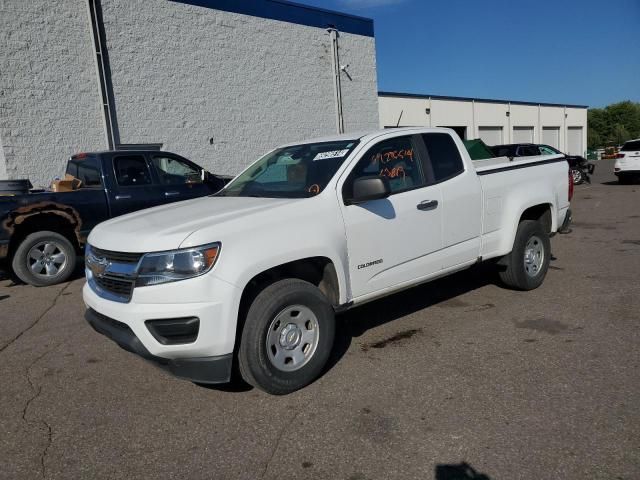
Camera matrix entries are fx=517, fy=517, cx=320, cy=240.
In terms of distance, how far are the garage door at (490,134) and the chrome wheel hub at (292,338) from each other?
3216 cm

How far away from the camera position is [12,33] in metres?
11.2

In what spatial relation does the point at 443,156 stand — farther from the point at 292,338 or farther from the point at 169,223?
the point at 169,223

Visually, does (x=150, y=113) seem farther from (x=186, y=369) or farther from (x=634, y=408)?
(x=634, y=408)

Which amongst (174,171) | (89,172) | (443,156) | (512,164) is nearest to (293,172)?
(443,156)

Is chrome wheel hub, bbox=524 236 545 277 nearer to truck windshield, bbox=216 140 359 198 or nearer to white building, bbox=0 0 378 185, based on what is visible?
truck windshield, bbox=216 140 359 198

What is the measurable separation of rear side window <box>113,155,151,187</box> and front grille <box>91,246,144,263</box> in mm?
4522

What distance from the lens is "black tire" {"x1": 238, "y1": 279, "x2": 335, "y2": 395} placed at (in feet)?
11.0

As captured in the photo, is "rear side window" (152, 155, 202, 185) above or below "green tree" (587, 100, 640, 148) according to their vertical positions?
below

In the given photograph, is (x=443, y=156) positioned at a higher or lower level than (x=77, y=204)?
higher

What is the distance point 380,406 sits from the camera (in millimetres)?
3383

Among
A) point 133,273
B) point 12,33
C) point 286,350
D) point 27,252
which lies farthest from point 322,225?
point 12,33

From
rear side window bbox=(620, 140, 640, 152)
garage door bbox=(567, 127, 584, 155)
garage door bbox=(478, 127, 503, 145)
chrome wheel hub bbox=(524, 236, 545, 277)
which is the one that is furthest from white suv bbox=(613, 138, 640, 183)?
garage door bbox=(567, 127, 584, 155)

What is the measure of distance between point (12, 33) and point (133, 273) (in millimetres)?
10620

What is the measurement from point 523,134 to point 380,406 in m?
38.2
